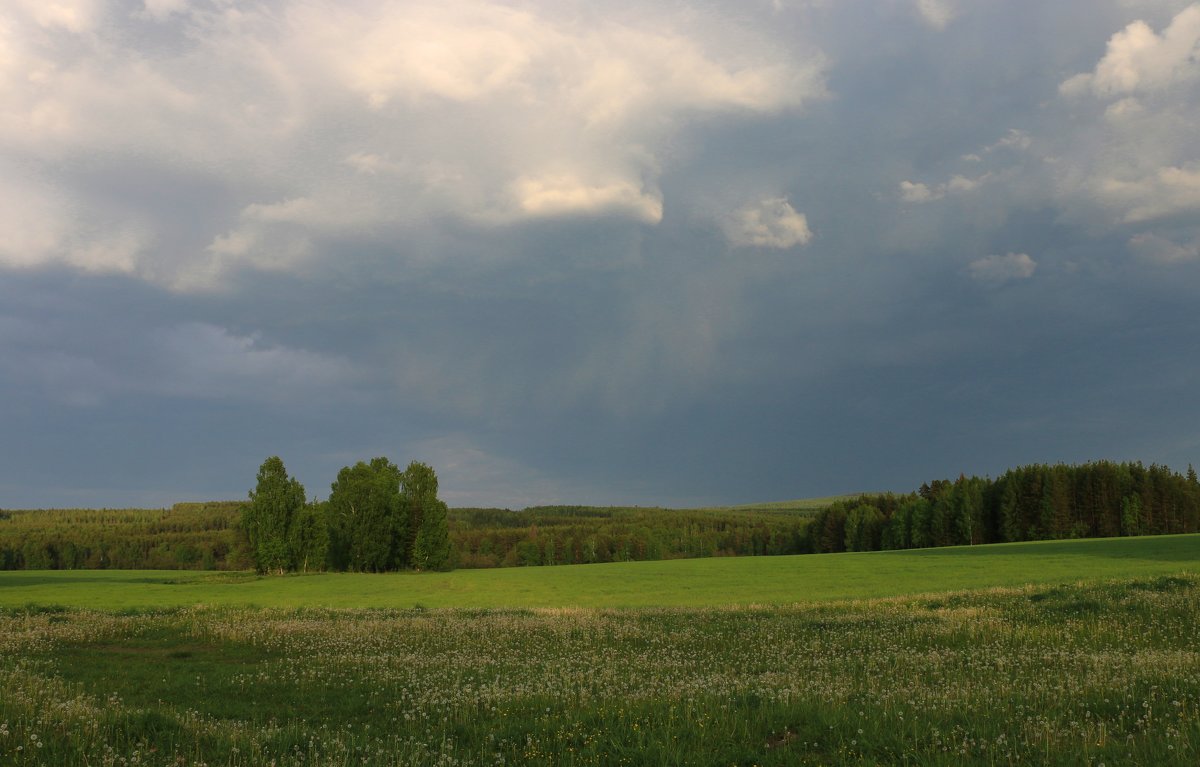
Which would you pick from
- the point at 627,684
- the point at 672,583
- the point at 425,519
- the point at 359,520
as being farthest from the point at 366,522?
the point at 627,684

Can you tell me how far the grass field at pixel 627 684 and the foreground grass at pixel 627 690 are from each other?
0.07m

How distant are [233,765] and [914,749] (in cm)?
865

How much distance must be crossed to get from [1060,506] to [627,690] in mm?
128143

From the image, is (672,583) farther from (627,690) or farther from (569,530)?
(569,530)

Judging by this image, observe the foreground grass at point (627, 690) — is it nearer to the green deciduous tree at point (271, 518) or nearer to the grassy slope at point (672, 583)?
the grassy slope at point (672, 583)

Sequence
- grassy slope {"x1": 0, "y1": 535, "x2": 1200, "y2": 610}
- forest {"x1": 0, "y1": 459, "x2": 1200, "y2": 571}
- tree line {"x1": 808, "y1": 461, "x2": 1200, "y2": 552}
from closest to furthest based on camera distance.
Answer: grassy slope {"x1": 0, "y1": 535, "x2": 1200, "y2": 610} → forest {"x1": 0, "y1": 459, "x2": 1200, "y2": 571} → tree line {"x1": 808, "y1": 461, "x2": 1200, "y2": 552}

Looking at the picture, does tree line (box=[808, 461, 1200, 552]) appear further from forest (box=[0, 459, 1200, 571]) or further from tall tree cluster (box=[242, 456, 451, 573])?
tall tree cluster (box=[242, 456, 451, 573])

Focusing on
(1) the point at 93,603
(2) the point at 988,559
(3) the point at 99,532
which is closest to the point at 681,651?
(1) the point at 93,603

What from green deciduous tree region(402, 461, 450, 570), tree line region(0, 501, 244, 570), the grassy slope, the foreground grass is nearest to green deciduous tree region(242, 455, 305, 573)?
the grassy slope

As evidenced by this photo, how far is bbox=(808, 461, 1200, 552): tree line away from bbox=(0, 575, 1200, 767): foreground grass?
344 ft

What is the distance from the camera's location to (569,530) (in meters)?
175

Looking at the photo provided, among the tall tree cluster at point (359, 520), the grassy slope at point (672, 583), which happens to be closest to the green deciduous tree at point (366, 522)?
the tall tree cluster at point (359, 520)

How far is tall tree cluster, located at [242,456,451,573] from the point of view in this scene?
86.7m

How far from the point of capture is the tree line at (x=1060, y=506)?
119000mm
